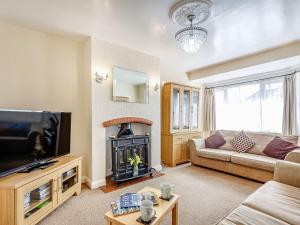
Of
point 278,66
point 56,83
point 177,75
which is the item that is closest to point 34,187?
point 56,83

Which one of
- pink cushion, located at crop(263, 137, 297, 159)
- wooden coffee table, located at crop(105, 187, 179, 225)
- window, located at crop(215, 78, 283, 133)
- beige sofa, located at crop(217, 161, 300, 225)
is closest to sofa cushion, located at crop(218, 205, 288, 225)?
beige sofa, located at crop(217, 161, 300, 225)

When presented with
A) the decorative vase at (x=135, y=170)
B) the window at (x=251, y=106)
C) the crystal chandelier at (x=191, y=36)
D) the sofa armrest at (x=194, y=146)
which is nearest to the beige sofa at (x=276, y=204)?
the crystal chandelier at (x=191, y=36)

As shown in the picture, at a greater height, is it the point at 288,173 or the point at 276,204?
the point at 288,173

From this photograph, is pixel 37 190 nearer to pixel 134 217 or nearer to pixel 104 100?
pixel 134 217

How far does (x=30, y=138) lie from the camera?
2068mm

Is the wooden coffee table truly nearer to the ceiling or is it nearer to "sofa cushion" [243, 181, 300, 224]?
"sofa cushion" [243, 181, 300, 224]

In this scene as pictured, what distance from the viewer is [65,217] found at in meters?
2.03

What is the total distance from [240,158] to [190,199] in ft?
4.97

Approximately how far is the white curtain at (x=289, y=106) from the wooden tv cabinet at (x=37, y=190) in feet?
13.8

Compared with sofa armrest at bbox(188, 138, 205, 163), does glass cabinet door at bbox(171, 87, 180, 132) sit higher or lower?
higher

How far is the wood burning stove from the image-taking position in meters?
2.96

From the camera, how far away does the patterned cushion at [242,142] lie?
3785mm

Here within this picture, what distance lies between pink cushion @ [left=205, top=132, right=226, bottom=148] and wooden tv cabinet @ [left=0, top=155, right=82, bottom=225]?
10.1ft

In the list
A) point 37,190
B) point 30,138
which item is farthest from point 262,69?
point 37,190
